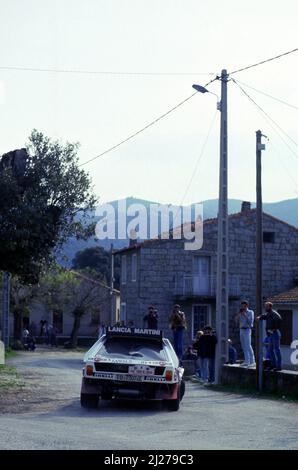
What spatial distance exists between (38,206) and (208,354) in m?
6.55

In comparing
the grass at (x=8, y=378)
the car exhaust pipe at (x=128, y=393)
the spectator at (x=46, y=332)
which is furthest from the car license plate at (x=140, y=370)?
the spectator at (x=46, y=332)

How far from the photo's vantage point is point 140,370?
15.4 metres

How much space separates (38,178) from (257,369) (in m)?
7.39

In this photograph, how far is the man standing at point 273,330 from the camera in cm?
1934

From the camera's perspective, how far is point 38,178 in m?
21.0

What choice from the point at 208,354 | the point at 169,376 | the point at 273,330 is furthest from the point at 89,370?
the point at 208,354

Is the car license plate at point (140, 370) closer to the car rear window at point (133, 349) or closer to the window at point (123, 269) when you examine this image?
the car rear window at point (133, 349)

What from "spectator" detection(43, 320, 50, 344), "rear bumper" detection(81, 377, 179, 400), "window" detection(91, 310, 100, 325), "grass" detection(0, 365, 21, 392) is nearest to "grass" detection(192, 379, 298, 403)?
"rear bumper" detection(81, 377, 179, 400)

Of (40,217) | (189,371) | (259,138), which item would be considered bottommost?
(189,371)

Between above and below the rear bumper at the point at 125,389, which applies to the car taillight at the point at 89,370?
above

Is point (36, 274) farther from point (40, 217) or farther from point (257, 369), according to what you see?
point (257, 369)

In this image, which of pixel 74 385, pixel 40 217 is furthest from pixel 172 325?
pixel 40 217

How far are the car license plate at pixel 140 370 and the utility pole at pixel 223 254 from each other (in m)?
6.78
